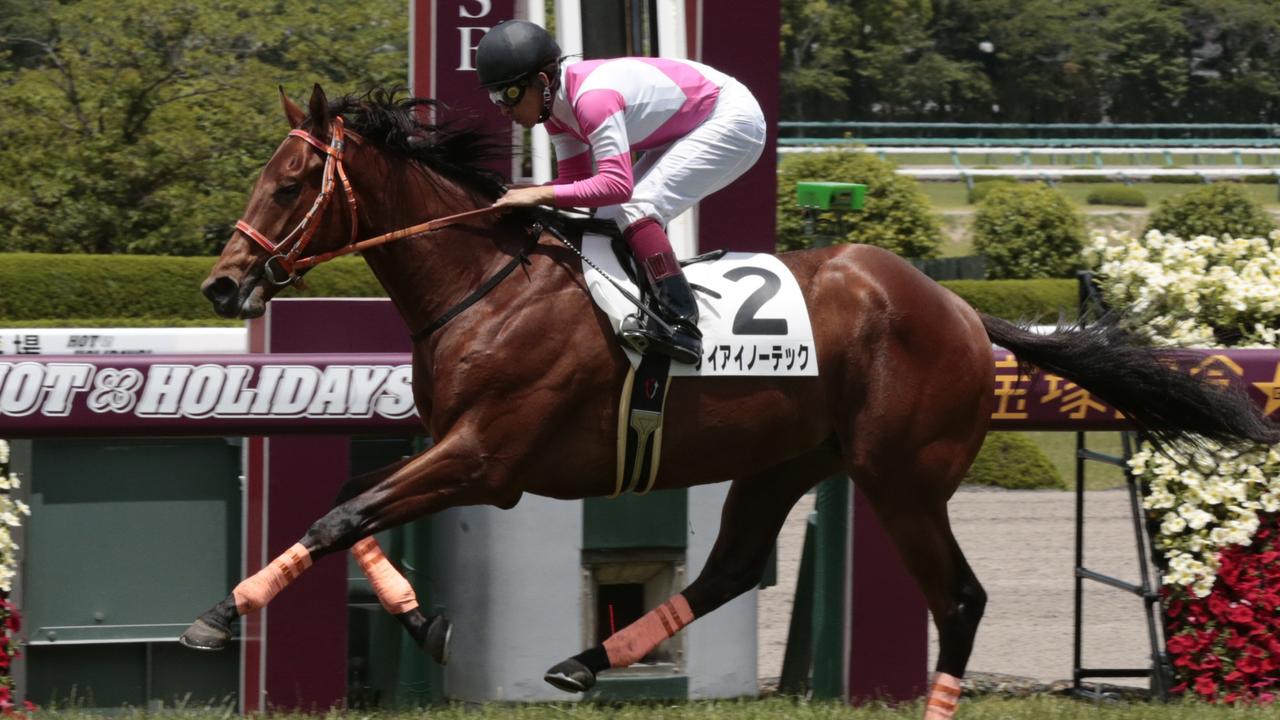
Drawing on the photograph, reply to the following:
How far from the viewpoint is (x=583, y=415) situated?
4430 mm

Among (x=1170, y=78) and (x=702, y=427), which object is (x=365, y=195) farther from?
(x=1170, y=78)

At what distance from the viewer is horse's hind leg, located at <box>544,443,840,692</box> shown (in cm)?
492

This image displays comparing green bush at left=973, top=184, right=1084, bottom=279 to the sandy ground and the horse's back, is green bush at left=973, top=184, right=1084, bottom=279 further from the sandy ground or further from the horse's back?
the horse's back

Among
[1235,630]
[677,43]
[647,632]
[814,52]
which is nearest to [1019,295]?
[1235,630]

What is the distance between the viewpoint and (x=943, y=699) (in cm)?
472

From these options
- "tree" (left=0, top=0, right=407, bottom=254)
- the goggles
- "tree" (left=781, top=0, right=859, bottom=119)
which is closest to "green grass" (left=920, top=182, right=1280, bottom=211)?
"tree" (left=781, top=0, right=859, bottom=119)

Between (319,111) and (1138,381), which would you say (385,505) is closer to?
(319,111)

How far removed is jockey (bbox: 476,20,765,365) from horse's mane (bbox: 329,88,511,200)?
22cm

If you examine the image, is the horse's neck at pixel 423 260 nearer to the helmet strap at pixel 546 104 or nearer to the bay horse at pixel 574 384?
the bay horse at pixel 574 384

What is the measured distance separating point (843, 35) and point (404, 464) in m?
42.9

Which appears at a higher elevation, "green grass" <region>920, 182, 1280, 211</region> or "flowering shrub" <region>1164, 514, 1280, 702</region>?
"flowering shrub" <region>1164, 514, 1280, 702</region>

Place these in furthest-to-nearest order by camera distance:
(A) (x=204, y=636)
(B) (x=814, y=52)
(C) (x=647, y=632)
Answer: (B) (x=814, y=52)
(C) (x=647, y=632)
(A) (x=204, y=636)

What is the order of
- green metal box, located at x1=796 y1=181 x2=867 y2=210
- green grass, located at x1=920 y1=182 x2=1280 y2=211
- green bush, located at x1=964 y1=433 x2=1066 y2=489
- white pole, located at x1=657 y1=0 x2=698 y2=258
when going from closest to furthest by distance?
white pole, located at x1=657 y1=0 x2=698 y2=258, green metal box, located at x1=796 y1=181 x2=867 y2=210, green bush, located at x1=964 y1=433 x2=1066 y2=489, green grass, located at x1=920 y1=182 x2=1280 y2=211

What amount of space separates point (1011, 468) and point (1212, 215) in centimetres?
934
